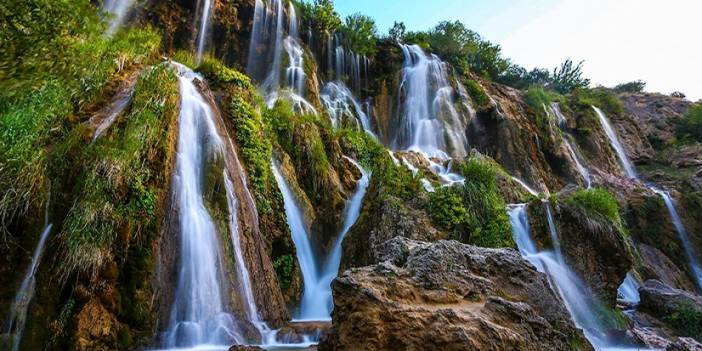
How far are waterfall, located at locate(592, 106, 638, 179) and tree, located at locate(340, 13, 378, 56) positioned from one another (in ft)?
49.0

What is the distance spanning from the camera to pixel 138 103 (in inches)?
280

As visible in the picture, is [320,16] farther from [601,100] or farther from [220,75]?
[601,100]

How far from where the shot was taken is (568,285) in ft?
30.5

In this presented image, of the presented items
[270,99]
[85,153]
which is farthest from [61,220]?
[270,99]

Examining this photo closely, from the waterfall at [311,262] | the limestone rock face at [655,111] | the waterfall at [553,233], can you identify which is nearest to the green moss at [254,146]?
the waterfall at [311,262]

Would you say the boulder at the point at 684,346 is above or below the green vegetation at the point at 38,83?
below

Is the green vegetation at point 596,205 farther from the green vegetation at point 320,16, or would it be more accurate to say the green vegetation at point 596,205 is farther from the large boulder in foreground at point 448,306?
the green vegetation at point 320,16

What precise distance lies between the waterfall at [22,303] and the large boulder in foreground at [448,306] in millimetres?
3646

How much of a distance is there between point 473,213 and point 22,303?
8.12m

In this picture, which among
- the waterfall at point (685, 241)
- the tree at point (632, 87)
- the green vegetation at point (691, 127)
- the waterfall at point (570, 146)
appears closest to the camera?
the waterfall at point (685, 241)

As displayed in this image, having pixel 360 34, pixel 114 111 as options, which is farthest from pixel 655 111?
pixel 114 111

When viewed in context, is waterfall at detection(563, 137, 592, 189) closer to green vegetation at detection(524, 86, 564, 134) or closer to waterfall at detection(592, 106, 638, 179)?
green vegetation at detection(524, 86, 564, 134)

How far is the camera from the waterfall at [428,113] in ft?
64.3

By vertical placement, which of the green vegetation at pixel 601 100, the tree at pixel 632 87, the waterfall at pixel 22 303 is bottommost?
the waterfall at pixel 22 303
